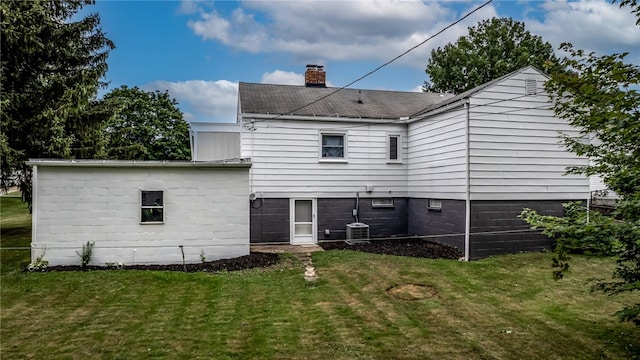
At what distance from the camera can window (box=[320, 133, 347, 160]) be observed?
44.6 ft

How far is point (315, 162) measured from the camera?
1341cm

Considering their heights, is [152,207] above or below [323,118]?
below

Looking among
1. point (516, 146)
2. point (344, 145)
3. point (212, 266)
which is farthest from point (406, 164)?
point (212, 266)

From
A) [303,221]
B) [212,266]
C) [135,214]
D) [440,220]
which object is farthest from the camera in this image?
[303,221]

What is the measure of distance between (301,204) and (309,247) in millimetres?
1674

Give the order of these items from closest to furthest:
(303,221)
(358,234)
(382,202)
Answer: (358,234), (303,221), (382,202)

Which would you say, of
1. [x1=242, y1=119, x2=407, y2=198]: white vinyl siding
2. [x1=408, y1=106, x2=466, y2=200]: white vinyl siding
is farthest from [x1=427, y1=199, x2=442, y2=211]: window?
[x1=242, y1=119, x2=407, y2=198]: white vinyl siding

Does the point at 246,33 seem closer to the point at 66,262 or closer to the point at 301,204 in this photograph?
the point at 301,204

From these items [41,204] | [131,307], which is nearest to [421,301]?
[131,307]

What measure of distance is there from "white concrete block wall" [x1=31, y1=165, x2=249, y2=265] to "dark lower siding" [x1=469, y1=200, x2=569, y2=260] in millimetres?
6245

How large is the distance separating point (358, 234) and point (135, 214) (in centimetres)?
682

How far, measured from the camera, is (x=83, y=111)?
559 inches

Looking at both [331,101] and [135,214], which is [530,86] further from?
[135,214]

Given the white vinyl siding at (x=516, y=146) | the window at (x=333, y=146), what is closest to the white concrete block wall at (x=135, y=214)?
the window at (x=333, y=146)
